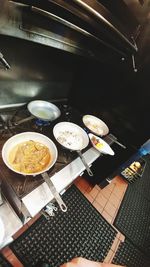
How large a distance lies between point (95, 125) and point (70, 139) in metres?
0.57

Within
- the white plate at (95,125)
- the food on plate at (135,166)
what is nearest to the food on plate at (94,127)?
the white plate at (95,125)

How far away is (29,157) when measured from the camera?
1426 millimetres

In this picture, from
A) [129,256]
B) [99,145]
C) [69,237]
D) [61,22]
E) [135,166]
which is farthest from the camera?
[135,166]

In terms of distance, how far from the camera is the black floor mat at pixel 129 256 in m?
2.28

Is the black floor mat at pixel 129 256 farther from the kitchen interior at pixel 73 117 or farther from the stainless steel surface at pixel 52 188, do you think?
the stainless steel surface at pixel 52 188

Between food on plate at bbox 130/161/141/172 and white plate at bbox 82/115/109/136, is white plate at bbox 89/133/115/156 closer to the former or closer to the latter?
white plate at bbox 82/115/109/136

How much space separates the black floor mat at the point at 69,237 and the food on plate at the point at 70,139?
1090 mm

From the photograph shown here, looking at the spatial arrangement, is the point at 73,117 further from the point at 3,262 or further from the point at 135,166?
the point at 135,166

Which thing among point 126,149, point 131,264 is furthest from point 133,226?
point 126,149

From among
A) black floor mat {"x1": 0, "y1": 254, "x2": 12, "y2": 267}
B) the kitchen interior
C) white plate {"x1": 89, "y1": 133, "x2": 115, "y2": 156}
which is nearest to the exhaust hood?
the kitchen interior

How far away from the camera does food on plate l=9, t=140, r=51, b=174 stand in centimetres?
133

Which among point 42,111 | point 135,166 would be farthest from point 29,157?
point 135,166

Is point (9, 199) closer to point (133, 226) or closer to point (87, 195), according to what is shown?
point (87, 195)

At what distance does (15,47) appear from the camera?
1502mm
